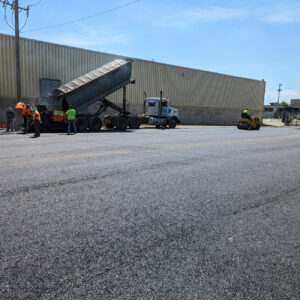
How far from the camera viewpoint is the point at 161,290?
83.7 inches

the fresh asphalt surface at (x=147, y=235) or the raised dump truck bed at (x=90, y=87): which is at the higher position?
the raised dump truck bed at (x=90, y=87)

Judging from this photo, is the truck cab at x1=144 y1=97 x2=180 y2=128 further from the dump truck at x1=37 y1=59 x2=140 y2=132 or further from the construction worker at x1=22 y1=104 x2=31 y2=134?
the construction worker at x1=22 y1=104 x2=31 y2=134

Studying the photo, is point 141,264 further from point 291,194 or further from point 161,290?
point 291,194

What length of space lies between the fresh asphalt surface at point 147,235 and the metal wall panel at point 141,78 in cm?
2019

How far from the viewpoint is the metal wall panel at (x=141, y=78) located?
23141mm

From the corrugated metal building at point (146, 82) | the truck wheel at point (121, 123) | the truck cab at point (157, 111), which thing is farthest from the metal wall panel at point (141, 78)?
the truck wheel at point (121, 123)

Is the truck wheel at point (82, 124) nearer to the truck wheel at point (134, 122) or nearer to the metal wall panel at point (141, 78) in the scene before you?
the truck wheel at point (134, 122)

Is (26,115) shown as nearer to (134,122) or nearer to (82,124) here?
(82,124)

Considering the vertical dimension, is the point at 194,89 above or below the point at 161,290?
above

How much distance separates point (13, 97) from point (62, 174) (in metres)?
20.4

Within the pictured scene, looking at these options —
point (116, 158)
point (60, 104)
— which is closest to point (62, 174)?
point (116, 158)

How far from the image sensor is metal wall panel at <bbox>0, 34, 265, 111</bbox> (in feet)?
75.9

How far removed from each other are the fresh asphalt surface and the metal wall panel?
20.2 meters

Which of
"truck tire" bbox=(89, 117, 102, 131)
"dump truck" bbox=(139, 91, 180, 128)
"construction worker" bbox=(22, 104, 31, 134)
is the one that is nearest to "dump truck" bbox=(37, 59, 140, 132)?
"truck tire" bbox=(89, 117, 102, 131)
